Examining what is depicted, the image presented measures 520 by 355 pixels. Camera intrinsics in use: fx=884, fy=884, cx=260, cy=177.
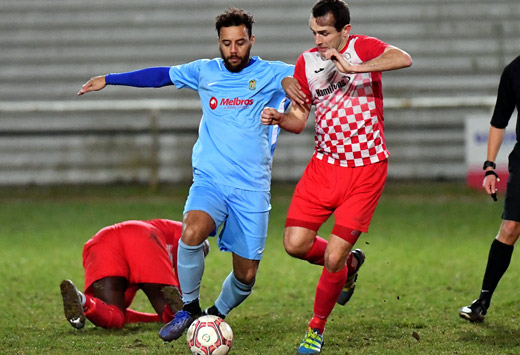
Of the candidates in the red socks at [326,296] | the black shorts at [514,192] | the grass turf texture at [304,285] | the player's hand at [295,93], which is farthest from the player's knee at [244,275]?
the black shorts at [514,192]

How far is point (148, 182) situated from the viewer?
44.6 ft

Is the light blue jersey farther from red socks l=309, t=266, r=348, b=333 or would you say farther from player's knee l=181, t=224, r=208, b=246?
red socks l=309, t=266, r=348, b=333

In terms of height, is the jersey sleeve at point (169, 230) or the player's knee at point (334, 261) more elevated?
the player's knee at point (334, 261)

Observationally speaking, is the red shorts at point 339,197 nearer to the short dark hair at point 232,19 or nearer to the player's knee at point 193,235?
the player's knee at point 193,235

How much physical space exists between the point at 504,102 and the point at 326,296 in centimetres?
184

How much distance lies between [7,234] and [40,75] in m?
5.48

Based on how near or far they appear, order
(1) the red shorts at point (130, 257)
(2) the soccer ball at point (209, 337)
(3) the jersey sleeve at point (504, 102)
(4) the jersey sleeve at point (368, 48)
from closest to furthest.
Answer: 1. (2) the soccer ball at point (209, 337)
2. (4) the jersey sleeve at point (368, 48)
3. (3) the jersey sleeve at point (504, 102)
4. (1) the red shorts at point (130, 257)

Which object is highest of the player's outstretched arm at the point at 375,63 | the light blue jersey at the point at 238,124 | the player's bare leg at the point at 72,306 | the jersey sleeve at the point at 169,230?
the player's outstretched arm at the point at 375,63

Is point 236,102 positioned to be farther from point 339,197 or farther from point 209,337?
point 209,337

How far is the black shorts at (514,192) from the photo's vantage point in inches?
223

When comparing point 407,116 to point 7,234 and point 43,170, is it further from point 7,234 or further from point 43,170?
point 7,234

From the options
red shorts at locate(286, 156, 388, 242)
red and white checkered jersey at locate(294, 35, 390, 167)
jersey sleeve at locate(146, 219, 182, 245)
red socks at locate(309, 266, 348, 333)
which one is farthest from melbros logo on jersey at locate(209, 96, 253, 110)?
jersey sleeve at locate(146, 219, 182, 245)

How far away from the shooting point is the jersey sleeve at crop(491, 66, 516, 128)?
5.81 meters

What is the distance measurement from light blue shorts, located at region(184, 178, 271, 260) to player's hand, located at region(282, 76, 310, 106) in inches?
25.1
